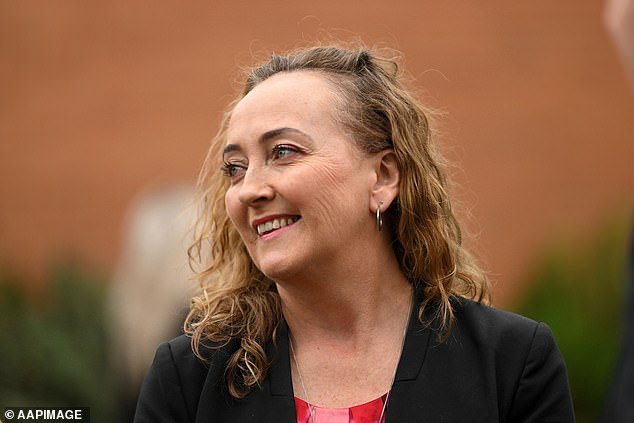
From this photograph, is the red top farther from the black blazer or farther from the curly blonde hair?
the curly blonde hair

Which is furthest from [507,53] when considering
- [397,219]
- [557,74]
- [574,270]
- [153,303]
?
[397,219]

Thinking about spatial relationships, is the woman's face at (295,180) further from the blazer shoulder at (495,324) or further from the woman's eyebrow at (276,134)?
the blazer shoulder at (495,324)

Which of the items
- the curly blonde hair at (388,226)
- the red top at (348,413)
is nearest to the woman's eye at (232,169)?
the curly blonde hair at (388,226)

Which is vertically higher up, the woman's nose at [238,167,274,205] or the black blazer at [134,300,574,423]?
the woman's nose at [238,167,274,205]

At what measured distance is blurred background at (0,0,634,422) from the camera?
9.50 meters

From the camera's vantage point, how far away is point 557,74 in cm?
977

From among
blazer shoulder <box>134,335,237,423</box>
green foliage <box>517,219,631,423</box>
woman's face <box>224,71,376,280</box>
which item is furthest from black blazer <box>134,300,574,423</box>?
green foliage <box>517,219,631,423</box>

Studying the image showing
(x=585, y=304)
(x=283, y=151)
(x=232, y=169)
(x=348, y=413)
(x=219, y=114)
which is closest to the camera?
(x=348, y=413)

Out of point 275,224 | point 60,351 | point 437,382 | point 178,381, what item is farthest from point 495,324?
point 60,351

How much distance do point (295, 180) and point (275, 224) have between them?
14 cm

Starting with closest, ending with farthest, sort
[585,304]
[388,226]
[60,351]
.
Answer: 1. [388,226]
2. [60,351]
3. [585,304]

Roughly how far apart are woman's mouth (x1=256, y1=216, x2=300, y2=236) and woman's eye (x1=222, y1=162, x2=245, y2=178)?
0.67 feet

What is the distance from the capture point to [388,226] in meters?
3.53

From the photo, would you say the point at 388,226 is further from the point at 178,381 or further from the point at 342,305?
the point at 178,381
